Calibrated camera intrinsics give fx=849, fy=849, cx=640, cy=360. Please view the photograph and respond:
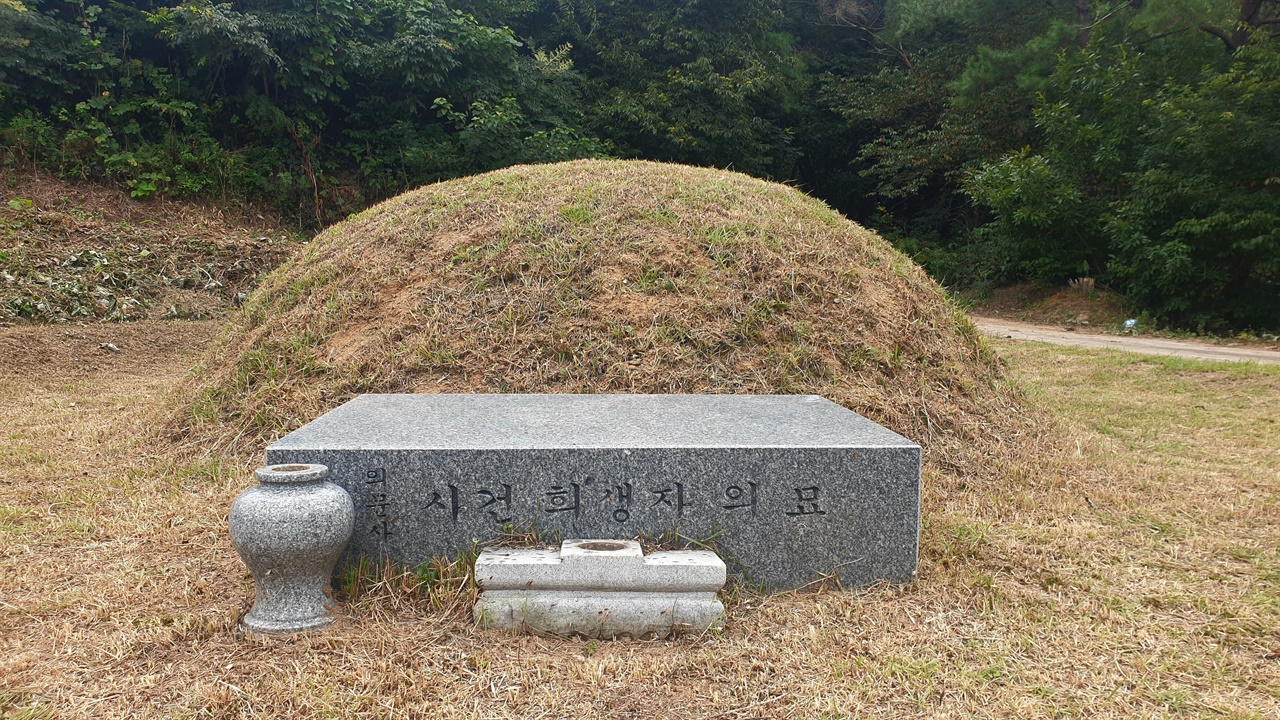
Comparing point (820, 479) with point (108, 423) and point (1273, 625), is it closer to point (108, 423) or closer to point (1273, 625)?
point (1273, 625)

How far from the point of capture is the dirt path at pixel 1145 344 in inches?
348

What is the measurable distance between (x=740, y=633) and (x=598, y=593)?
0.44 meters

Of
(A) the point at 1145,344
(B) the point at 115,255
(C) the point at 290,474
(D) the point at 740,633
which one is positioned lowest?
(D) the point at 740,633

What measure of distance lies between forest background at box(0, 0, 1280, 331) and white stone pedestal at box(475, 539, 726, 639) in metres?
11.0

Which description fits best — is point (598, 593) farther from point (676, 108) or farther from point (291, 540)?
point (676, 108)

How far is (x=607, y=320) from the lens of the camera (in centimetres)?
466

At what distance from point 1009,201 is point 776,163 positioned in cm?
660

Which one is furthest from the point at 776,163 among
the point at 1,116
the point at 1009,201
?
the point at 1,116

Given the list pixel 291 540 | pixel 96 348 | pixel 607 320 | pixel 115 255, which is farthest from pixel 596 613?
pixel 115 255

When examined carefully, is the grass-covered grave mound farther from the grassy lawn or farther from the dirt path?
the dirt path

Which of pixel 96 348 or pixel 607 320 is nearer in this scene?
pixel 607 320

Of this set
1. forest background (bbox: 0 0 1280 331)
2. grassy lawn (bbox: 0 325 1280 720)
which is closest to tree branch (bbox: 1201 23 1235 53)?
forest background (bbox: 0 0 1280 331)

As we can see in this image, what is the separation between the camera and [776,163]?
19328 mm

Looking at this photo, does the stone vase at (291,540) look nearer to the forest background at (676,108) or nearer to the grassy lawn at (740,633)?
the grassy lawn at (740,633)
